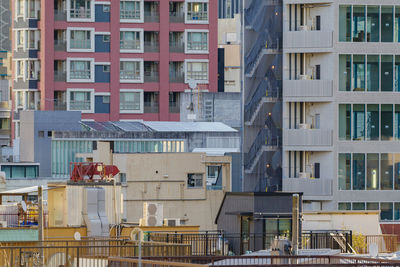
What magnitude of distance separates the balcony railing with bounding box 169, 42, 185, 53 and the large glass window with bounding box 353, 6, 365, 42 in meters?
58.1

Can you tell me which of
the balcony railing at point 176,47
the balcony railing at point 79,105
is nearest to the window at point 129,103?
the balcony railing at point 79,105

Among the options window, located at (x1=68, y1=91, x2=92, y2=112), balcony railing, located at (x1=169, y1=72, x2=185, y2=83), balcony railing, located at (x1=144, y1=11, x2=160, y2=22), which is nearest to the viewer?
window, located at (x1=68, y1=91, x2=92, y2=112)

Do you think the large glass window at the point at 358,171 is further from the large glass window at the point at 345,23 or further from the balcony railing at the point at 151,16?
the balcony railing at the point at 151,16

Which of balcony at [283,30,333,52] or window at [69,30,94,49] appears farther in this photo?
window at [69,30,94,49]

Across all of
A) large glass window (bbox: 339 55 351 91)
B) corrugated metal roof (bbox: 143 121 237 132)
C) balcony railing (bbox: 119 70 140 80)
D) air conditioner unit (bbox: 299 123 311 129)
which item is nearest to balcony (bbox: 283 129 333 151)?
air conditioner unit (bbox: 299 123 311 129)

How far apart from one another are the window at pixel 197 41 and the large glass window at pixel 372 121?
5824 centimetres

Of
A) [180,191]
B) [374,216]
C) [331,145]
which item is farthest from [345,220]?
[180,191]

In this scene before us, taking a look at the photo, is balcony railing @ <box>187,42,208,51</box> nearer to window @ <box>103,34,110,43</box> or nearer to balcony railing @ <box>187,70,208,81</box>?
balcony railing @ <box>187,70,208,81</box>

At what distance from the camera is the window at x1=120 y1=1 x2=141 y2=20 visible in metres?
130

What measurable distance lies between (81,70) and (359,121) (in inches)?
2279

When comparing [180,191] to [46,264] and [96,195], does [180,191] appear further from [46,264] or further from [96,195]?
[46,264]

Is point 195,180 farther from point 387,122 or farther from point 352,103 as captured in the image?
point 387,122

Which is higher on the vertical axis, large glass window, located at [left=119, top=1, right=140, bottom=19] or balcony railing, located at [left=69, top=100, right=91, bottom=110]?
large glass window, located at [left=119, top=1, right=140, bottom=19]

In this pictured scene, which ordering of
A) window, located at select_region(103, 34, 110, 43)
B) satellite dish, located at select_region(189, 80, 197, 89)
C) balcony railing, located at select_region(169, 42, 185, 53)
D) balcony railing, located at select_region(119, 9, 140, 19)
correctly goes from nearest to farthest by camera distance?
satellite dish, located at select_region(189, 80, 197, 89) → window, located at select_region(103, 34, 110, 43) → balcony railing, located at select_region(119, 9, 140, 19) → balcony railing, located at select_region(169, 42, 185, 53)
